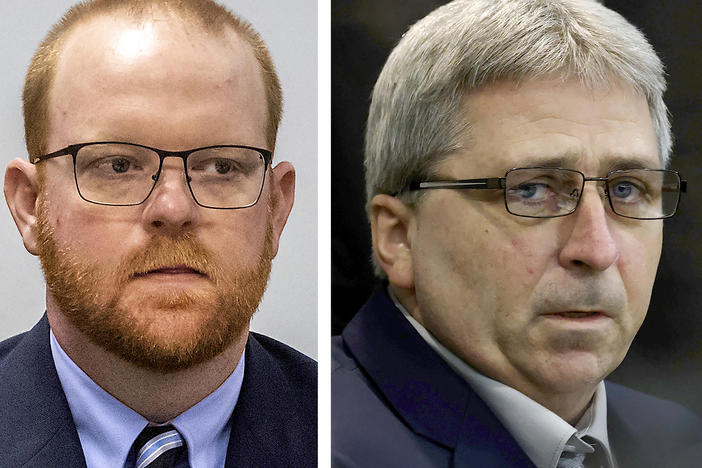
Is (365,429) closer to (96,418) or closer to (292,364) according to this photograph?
(292,364)

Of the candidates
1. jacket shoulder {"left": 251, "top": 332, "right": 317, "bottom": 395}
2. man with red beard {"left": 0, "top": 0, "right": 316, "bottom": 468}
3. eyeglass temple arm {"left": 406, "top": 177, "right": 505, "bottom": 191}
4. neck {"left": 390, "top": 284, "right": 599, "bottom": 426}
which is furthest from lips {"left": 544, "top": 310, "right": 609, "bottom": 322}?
man with red beard {"left": 0, "top": 0, "right": 316, "bottom": 468}

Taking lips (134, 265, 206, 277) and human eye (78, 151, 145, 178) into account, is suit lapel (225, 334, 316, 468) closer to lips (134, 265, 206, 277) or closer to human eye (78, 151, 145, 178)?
lips (134, 265, 206, 277)

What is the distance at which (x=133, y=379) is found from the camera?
1.68 metres

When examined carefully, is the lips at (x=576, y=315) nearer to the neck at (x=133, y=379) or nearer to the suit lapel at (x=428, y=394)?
the suit lapel at (x=428, y=394)

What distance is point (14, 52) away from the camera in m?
1.69

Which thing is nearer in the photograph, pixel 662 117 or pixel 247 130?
pixel 247 130

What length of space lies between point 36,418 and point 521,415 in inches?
37.5

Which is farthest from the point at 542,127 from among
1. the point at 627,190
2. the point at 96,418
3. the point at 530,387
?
the point at 96,418

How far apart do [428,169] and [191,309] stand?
546mm

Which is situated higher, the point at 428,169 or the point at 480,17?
the point at 480,17

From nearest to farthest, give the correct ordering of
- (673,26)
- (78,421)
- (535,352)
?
(78,421), (535,352), (673,26)

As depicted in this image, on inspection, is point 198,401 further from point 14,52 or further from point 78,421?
point 14,52

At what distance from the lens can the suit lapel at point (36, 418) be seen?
5.38 ft

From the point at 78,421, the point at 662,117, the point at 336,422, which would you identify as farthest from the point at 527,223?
the point at 78,421
